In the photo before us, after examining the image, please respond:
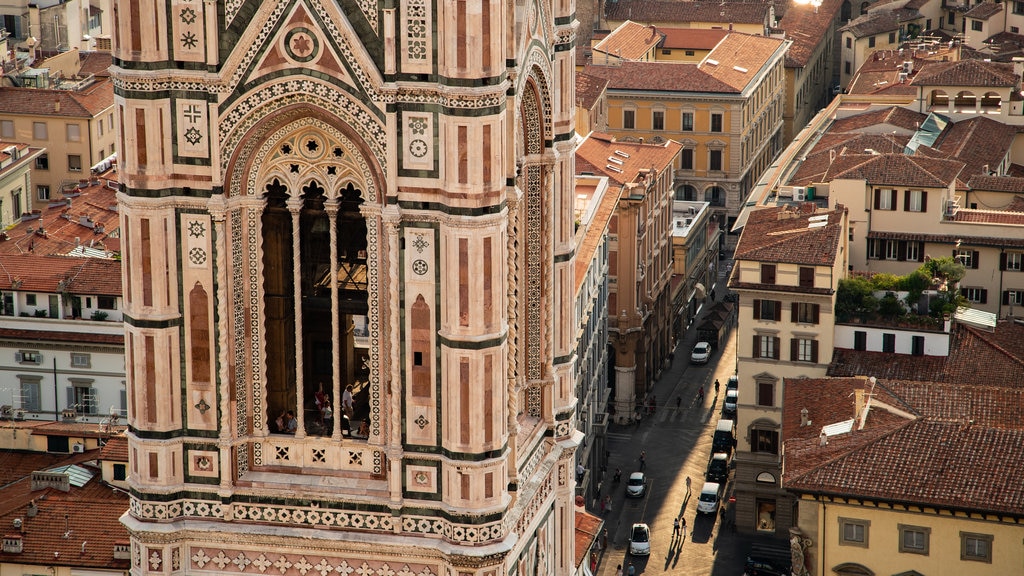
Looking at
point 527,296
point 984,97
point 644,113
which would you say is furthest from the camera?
point 644,113

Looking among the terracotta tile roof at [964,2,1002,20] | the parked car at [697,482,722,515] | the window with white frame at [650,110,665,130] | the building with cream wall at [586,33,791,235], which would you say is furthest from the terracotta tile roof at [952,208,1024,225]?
the terracotta tile roof at [964,2,1002,20]

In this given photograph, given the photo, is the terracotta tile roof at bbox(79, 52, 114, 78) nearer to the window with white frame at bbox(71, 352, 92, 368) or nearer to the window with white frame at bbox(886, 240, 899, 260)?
the window with white frame at bbox(71, 352, 92, 368)

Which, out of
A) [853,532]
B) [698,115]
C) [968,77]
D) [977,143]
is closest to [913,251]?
[977,143]

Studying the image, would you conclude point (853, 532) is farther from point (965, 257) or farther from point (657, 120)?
point (657, 120)

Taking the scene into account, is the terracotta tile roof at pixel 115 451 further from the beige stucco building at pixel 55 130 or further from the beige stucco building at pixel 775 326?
the beige stucco building at pixel 55 130

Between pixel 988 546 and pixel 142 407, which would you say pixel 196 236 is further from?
→ pixel 988 546

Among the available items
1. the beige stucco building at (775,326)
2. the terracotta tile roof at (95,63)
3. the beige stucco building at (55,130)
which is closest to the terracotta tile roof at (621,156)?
the beige stucco building at (775,326)

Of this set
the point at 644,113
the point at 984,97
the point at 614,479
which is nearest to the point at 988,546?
the point at 614,479
